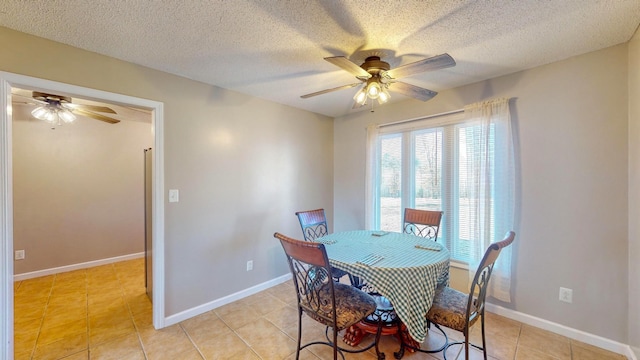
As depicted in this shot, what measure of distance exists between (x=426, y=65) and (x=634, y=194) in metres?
1.83

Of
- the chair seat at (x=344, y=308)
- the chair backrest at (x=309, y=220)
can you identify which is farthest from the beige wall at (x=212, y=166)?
the chair seat at (x=344, y=308)

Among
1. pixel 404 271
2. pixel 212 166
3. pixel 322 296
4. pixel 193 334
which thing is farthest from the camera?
pixel 212 166

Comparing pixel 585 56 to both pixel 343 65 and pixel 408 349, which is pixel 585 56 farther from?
pixel 408 349

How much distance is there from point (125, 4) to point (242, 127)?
5.25 feet

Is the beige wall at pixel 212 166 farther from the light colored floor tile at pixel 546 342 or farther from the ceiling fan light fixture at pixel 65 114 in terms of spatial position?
the light colored floor tile at pixel 546 342

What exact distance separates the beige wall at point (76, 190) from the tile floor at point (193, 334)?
2.81ft

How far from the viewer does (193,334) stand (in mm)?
2270

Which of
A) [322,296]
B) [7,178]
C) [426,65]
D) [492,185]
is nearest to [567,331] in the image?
[492,185]

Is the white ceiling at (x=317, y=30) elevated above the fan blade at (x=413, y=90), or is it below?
above

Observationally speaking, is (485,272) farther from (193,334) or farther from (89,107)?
(89,107)

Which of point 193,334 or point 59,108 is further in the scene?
point 59,108

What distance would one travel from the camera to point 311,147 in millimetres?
3873

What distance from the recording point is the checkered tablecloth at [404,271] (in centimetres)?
164

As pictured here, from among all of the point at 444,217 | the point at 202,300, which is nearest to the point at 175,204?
the point at 202,300
